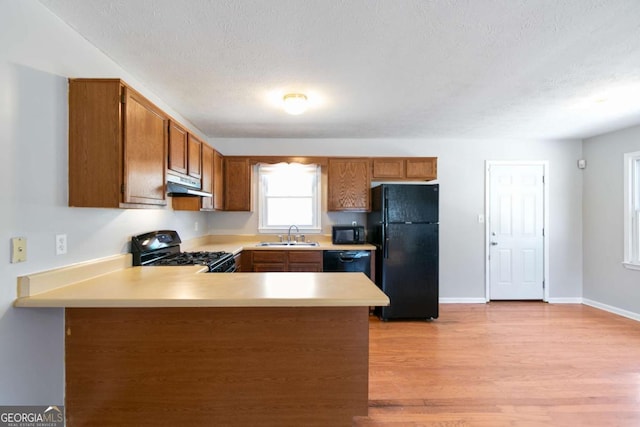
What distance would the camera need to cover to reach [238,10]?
1570 mm

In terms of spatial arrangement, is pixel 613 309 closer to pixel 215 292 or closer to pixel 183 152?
pixel 215 292

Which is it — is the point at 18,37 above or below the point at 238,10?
below

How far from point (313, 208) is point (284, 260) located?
100 cm

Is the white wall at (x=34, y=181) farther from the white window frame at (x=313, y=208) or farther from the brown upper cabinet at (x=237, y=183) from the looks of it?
the white window frame at (x=313, y=208)

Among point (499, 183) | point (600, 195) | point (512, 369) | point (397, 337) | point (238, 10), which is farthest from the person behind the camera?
point (499, 183)

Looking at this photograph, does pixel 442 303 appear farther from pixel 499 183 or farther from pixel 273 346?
pixel 273 346

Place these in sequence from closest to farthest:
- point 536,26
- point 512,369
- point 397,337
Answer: point 536,26, point 512,369, point 397,337

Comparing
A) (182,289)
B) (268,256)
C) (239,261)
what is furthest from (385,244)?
(182,289)

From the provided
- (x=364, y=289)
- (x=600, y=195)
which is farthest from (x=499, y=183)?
(x=364, y=289)

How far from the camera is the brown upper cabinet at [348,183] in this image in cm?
400

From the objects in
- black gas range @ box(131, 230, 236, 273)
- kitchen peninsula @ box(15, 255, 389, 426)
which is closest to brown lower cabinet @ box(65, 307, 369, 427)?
kitchen peninsula @ box(15, 255, 389, 426)

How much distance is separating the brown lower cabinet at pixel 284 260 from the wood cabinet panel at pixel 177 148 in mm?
1442

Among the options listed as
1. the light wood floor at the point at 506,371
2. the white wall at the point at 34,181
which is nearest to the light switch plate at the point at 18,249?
the white wall at the point at 34,181

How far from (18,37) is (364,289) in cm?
215
